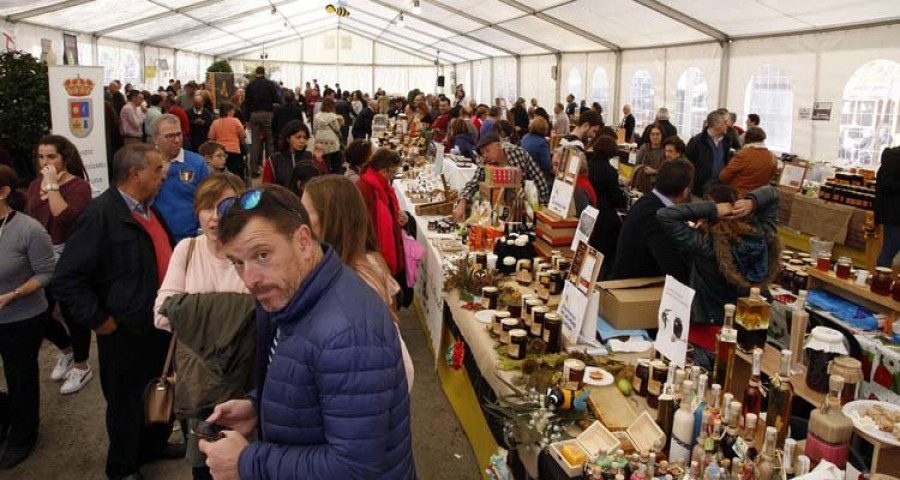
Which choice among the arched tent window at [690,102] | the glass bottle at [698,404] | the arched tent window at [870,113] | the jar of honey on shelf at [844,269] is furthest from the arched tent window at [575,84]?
the glass bottle at [698,404]

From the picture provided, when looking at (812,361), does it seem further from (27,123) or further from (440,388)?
(27,123)

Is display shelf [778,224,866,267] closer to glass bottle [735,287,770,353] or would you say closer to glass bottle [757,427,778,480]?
glass bottle [735,287,770,353]

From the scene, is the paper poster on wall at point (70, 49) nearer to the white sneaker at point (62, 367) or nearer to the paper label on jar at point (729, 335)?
the white sneaker at point (62, 367)

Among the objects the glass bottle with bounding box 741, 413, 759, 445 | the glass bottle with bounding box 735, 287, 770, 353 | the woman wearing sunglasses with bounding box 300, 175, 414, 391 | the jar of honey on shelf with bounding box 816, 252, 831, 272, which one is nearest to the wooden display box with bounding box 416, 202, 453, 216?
the jar of honey on shelf with bounding box 816, 252, 831, 272

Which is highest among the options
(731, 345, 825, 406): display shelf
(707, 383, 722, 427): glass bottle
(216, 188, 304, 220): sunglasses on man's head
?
(216, 188, 304, 220): sunglasses on man's head

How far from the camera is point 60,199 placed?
11.3ft

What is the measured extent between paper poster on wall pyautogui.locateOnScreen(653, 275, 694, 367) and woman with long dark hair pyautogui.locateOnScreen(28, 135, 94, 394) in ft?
9.35

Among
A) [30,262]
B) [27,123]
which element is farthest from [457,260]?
[27,123]

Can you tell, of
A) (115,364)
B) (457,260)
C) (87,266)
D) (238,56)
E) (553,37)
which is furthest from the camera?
(238,56)

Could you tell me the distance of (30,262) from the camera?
9.54ft

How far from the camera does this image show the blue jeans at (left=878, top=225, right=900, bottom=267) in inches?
197

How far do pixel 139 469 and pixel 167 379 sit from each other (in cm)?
100

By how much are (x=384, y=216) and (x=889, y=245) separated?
3969 mm

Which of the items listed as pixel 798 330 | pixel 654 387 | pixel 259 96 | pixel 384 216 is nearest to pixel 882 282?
pixel 798 330
